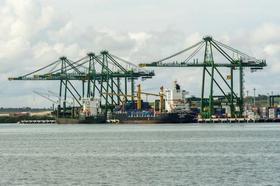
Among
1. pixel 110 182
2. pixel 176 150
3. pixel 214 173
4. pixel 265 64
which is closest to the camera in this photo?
pixel 110 182

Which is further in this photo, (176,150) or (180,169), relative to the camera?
(176,150)

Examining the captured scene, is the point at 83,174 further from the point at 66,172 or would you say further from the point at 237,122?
the point at 237,122

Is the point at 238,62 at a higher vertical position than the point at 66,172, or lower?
higher

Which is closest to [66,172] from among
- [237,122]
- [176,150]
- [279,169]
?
[279,169]

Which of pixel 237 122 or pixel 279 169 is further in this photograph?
pixel 237 122

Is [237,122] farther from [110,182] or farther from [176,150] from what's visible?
[110,182]

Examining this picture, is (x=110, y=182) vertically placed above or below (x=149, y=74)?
below

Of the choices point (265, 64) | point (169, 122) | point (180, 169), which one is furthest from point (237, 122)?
point (180, 169)

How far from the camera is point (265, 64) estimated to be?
162625mm

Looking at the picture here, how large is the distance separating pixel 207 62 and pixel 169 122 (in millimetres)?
27766

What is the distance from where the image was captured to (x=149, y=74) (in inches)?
7219

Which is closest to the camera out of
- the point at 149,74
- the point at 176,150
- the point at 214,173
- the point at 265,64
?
the point at 214,173

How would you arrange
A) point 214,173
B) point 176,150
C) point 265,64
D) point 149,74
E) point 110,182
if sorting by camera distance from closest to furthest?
point 110,182, point 214,173, point 176,150, point 265,64, point 149,74

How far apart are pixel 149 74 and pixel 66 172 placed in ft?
434
